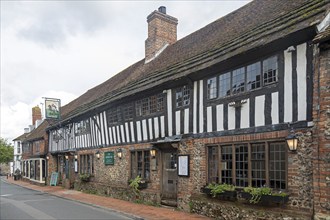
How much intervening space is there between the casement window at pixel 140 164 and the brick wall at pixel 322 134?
8.02 m

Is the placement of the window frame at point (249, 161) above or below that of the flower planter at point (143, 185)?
above

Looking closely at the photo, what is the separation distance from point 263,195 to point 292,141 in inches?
64.9

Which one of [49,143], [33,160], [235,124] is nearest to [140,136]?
[235,124]

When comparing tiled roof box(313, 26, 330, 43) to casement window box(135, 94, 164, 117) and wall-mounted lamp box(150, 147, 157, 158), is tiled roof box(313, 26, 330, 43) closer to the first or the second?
casement window box(135, 94, 164, 117)

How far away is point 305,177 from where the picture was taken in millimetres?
7695

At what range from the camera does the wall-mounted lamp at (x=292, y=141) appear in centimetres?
788

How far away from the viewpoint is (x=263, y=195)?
332 inches

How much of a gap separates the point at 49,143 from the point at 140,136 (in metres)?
17.4

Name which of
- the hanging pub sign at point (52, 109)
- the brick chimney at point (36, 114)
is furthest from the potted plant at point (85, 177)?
the brick chimney at point (36, 114)

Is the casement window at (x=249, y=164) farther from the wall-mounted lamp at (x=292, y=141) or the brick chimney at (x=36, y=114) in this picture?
the brick chimney at (x=36, y=114)

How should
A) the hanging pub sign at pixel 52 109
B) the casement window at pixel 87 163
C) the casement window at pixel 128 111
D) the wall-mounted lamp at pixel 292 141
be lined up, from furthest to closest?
1. the hanging pub sign at pixel 52 109
2. the casement window at pixel 87 163
3. the casement window at pixel 128 111
4. the wall-mounted lamp at pixel 292 141

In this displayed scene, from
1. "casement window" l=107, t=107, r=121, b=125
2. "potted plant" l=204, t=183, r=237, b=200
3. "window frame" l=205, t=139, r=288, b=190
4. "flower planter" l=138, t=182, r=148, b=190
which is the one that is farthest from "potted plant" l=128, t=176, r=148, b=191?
"potted plant" l=204, t=183, r=237, b=200

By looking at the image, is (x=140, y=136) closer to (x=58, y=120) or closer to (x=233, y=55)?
(x=233, y=55)

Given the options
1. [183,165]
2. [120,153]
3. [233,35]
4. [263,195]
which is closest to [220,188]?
[263,195]
